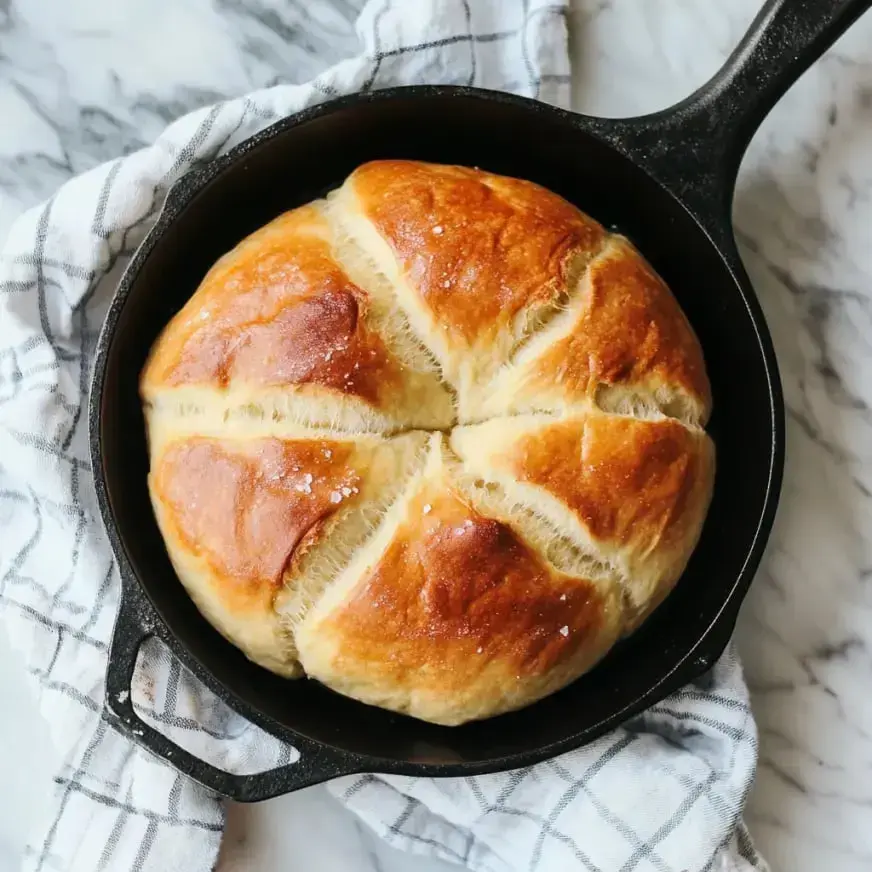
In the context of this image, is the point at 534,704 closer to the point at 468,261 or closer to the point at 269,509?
the point at 269,509

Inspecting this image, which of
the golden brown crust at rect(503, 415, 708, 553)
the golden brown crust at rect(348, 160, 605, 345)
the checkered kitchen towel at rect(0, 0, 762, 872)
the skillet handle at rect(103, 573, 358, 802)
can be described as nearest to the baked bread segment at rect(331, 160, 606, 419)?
the golden brown crust at rect(348, 160, 605, 345)

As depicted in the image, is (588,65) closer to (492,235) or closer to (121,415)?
(492,235)

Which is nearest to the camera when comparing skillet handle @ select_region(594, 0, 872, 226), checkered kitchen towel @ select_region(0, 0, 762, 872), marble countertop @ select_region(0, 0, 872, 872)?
skillet handle @ select_region(594, 0, 872, 226)

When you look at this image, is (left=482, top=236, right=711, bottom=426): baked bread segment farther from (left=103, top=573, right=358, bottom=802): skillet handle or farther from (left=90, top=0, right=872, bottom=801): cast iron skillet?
(left=103, top=573, right=358, bottom=802): skillet handle

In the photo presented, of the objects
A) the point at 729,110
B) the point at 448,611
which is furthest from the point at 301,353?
the point at 729,110

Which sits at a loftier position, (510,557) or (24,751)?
(510,557)

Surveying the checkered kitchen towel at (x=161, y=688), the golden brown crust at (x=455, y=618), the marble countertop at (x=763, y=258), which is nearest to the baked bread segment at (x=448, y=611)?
the golden brown crust at (x=455, y=618)

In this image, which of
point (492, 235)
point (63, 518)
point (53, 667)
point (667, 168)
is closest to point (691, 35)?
point (667, 168)
